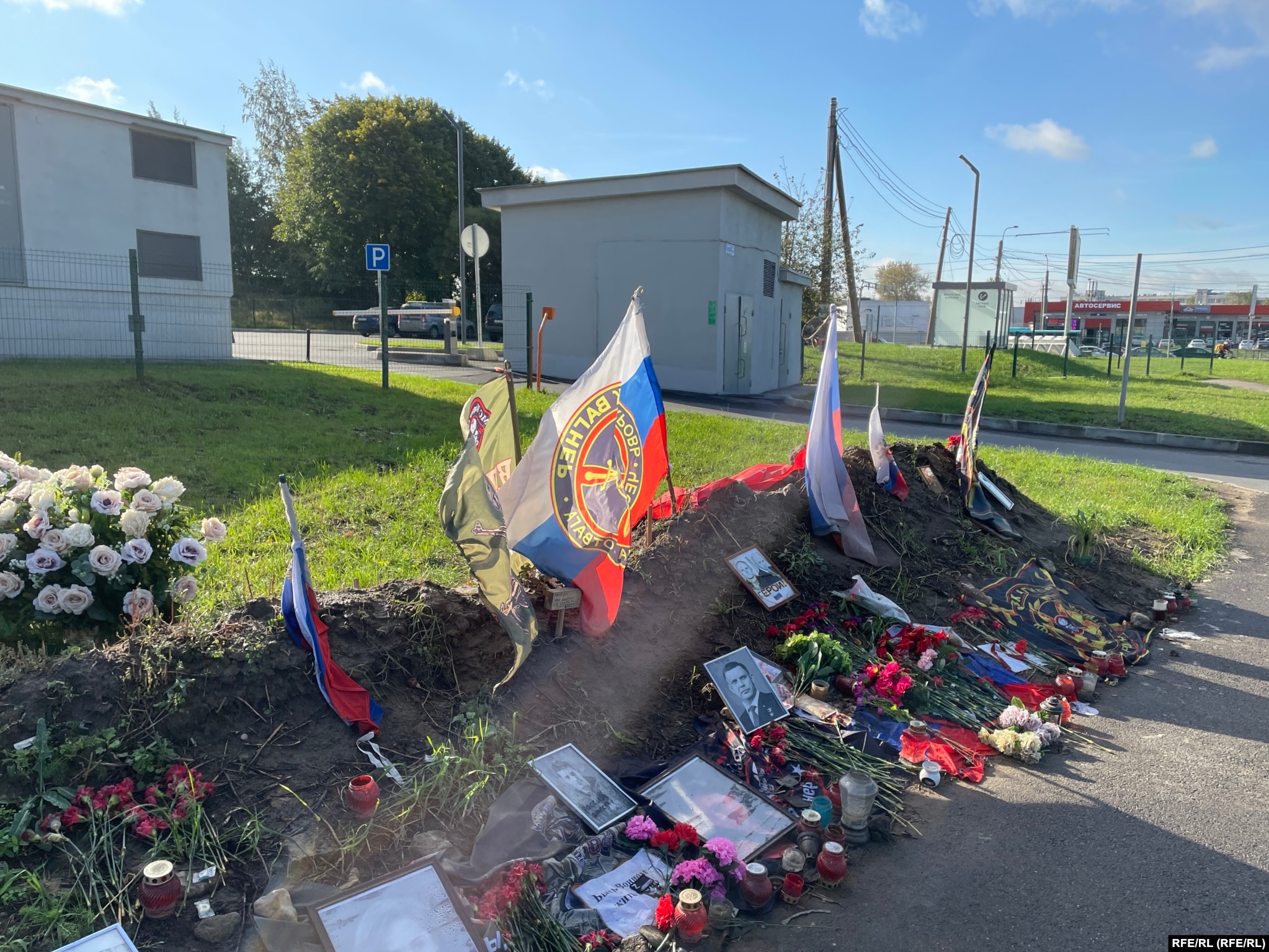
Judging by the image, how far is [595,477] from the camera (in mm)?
4340

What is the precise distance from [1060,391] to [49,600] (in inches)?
955

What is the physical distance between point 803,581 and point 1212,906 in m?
2.91

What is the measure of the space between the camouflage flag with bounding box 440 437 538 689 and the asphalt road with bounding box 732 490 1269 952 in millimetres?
1632

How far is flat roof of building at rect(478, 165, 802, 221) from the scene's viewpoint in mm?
16984

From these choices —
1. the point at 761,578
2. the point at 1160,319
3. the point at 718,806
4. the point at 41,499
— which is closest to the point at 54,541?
the point at 41,499

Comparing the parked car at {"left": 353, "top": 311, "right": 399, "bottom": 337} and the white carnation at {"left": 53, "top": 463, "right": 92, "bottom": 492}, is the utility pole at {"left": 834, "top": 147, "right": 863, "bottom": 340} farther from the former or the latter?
the white carnation at {"left": 53, "top": 463, "right": 92, "bottom": 492}

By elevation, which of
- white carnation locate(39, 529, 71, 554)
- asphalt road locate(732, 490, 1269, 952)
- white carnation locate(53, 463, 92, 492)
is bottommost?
asphalt road locate(732, 490, 1269, 952)

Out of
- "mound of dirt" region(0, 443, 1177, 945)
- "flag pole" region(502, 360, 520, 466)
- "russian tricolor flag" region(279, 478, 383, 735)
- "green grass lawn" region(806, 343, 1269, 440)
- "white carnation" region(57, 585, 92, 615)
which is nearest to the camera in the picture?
"mound of dirt" region(0, 443, 1177, 945)

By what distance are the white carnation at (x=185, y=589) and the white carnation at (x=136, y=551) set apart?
0.83ft

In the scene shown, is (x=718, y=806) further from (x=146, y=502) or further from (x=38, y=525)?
(x=38, y=525)

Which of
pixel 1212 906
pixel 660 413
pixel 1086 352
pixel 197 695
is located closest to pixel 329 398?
pixel 660 413

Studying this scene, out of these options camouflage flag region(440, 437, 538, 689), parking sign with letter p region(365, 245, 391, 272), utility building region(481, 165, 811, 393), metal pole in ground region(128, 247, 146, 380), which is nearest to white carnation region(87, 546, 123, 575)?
camouflage flag region(440, 437, 538, 689)

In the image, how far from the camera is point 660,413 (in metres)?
4.68

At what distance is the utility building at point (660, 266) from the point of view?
17.5 metres
